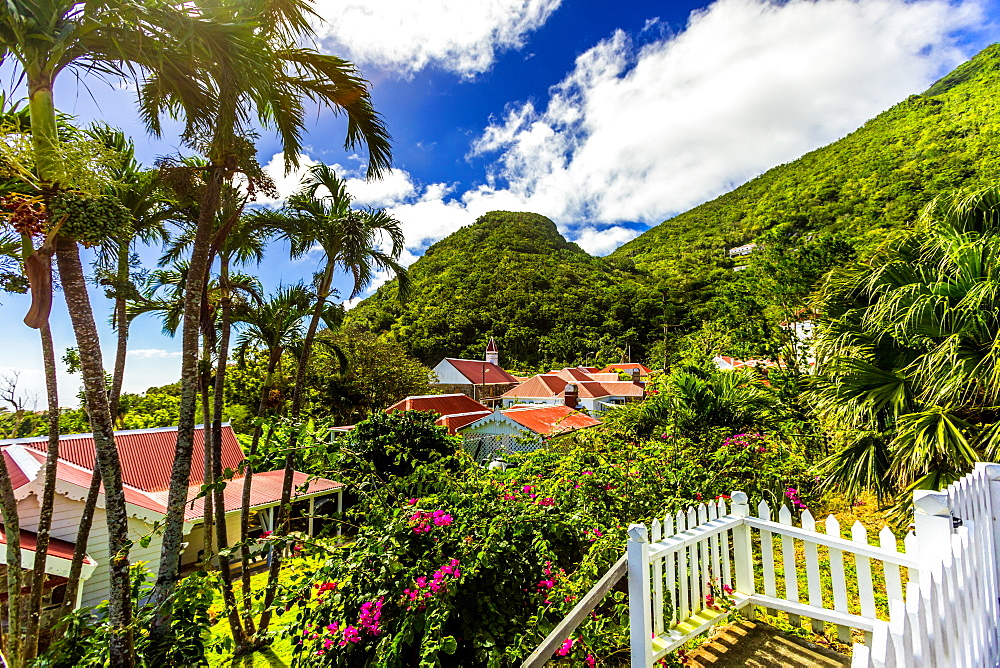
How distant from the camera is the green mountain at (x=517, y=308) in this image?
74.8 meters

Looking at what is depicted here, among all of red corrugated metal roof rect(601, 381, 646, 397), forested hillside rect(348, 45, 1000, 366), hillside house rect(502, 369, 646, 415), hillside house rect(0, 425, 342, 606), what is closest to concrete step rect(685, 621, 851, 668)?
hillside house rect(0, 425, 342, 606)

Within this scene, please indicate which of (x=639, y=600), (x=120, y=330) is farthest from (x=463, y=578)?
(x=120, y=330)

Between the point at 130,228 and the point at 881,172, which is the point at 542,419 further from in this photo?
the point at 881,172

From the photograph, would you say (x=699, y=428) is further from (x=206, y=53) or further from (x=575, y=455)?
(x=206, y=53)

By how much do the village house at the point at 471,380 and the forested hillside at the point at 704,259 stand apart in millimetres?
10263

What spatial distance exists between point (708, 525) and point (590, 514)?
1.36m

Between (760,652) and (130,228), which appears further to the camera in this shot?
(130,228)

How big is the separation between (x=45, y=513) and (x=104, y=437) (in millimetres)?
1690

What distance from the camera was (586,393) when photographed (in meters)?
40.9

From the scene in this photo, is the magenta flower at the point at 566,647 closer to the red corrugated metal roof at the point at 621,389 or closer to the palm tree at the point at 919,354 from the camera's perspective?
the palm tree at the point at 919,354

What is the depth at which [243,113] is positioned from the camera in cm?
381

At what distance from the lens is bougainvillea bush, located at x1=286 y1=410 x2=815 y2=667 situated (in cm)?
287

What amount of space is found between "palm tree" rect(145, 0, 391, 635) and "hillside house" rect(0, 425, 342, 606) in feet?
3.58

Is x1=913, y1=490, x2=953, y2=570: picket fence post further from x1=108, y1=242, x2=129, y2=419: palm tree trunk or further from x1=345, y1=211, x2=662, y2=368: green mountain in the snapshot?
x1=345, y1=211, x2=662, y2=368: green mountain
